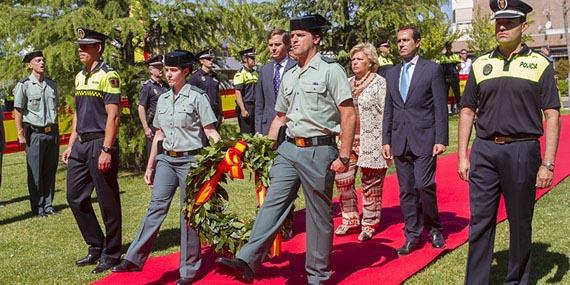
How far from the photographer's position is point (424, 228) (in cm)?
673

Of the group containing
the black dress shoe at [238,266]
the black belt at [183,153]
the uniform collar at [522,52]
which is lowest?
the black dress shoe at [238,266]

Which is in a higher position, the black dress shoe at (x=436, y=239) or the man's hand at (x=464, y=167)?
the man's hand at (x=464, y=167)

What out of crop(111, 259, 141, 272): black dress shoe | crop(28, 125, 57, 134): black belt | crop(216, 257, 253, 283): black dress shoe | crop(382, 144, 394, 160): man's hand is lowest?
crop(111, 259, 141, 272): black dress shoe

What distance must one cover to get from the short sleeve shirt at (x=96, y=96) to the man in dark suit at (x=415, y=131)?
2621mm

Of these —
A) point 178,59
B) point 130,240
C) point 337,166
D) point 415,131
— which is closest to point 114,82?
point 178,59

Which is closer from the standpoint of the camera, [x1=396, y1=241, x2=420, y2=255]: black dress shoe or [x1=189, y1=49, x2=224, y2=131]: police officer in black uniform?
[x1=396, y1=241, x2=420, y2=255]: black dress shoe

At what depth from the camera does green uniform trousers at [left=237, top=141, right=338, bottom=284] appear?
5215 mm

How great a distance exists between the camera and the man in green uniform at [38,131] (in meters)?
9.27

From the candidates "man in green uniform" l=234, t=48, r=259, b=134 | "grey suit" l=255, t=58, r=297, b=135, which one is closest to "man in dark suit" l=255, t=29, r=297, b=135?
"grey suit" l=255, t=58, r=297, b=135

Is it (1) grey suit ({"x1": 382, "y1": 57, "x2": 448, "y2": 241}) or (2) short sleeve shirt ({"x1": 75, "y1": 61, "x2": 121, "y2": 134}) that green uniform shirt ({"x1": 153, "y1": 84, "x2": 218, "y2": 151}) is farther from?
(1) grey suit ({"x1": 382, "y1": 57, "x2": 448, "y2": 241})

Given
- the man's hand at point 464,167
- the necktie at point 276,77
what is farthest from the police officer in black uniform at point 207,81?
the man's hand at point 464,167

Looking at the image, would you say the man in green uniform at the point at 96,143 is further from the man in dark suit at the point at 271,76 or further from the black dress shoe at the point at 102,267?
the man in dark suit at the point at 271,76

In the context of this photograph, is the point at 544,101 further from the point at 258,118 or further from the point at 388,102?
the point at 258,118

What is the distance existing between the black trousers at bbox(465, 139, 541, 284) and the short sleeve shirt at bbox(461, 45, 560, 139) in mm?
134
